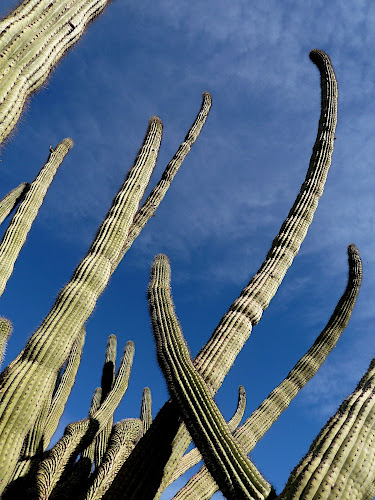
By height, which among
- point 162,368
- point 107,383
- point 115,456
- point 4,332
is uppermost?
point 4,332

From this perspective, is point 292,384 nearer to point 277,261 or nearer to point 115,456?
point 277,261

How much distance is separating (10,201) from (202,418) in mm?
6274

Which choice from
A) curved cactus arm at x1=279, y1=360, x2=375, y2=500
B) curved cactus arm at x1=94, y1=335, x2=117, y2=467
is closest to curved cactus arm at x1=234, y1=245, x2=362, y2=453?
curved cactus arm at x1=279, y1=360, x2=375, y2=500

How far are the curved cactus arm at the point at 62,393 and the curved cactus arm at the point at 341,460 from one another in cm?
464

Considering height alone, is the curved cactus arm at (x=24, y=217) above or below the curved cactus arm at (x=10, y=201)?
below

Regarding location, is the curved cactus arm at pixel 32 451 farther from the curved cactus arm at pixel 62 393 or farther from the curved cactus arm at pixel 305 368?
the curved cactus arm at pixel 305 368

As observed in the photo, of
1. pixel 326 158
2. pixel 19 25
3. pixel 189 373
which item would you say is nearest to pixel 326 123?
pixel 326 158

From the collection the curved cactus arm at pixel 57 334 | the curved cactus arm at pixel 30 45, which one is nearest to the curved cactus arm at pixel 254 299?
the curved cactus arm at pixel 57 334

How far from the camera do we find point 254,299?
488 cm

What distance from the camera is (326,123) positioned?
6.41m

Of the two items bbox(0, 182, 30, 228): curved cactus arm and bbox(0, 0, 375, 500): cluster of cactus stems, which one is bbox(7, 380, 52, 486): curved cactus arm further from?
bbox(0, 182, 30, 228): curved cactus arm

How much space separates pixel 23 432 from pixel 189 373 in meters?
1.61

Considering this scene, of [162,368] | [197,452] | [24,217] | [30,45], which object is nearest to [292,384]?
[197,452]

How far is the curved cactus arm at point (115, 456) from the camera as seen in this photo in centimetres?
572
